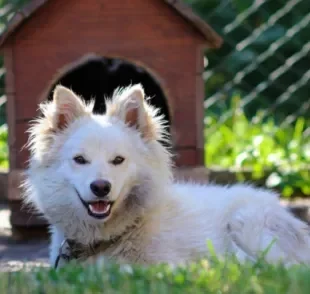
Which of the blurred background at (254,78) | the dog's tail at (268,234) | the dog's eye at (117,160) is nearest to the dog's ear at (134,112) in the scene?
the dog's eye at (117,160)

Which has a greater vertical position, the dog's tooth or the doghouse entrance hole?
the doghouse entrance hole

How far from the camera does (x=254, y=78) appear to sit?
9.22 meters

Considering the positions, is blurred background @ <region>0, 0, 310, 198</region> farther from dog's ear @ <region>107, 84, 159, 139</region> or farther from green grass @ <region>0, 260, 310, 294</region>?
green grass @ <region>0, 260, 310, 294</region>

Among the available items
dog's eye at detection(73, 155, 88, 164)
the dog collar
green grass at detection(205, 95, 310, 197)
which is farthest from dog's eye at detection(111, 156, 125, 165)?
green grass at detection(205, 95, 310, 197)

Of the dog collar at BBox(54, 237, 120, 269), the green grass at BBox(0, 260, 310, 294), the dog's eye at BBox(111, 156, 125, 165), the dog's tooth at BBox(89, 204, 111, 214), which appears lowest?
the dog collar at BBox(54, 237, 120, 269)

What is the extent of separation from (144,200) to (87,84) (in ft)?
10.2

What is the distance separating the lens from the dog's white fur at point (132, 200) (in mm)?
4660

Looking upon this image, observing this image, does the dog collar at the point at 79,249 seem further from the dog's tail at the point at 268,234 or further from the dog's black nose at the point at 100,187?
the dog's tail at the point at 268,234

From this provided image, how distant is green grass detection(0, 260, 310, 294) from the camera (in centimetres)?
316

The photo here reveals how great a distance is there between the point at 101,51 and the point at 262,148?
2335 mm

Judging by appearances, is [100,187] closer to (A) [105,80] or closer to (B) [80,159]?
(B) [80,159]

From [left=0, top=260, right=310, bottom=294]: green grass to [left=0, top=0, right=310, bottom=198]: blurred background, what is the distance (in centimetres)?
493

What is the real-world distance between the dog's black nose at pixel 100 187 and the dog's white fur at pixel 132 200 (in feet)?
0.12

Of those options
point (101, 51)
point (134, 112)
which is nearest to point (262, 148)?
point (101, 51)
